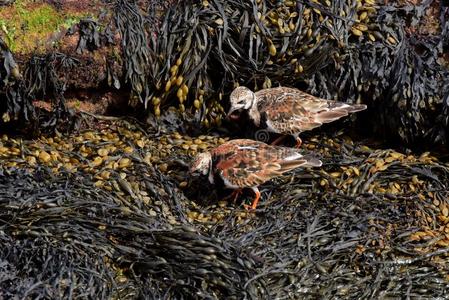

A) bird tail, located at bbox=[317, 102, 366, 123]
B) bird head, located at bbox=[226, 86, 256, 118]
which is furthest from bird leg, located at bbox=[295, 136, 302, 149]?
bird head, located at bbox=[226, 86, 256, 118]

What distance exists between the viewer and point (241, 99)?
6.25m

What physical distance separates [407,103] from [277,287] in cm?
202

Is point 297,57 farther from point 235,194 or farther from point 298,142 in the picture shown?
point 235,194

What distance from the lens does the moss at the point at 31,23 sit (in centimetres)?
626

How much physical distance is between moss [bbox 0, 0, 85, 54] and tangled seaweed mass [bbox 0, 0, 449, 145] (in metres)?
0.20

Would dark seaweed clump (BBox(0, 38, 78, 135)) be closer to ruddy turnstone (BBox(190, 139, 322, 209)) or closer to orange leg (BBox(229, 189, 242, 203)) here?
ruddy turnstone (BBox(190, 139, 322, 209))

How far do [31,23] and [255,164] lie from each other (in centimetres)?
196

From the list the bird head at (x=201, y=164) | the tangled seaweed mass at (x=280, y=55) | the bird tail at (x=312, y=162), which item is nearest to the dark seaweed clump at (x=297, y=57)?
the tangled seaweed mass at (x=280, y=55)

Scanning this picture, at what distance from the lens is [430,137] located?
6430 mm

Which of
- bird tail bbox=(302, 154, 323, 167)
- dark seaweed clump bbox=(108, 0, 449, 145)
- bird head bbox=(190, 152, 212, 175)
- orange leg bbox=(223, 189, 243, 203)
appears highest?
dark seaweed clump bbox=(108, 0, 449, 145)

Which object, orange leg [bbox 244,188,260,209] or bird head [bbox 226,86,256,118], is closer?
orange leg [bbox 244,188,260,209]

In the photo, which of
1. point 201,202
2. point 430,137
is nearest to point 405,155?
point 430,137

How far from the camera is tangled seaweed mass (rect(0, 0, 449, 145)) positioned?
641 centimetres

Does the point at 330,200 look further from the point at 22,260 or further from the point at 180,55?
the point at 22,260
